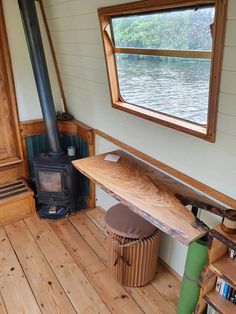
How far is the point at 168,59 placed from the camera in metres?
1.60

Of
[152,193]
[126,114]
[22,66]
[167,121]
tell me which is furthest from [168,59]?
[22,66]

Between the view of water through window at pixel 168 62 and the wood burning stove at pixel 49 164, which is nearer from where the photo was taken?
the view of water through window at pixel 168 62

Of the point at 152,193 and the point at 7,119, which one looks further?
the point at 7,119

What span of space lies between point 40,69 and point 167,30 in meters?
1.33

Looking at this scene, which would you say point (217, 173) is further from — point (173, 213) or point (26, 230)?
point (26, 230)

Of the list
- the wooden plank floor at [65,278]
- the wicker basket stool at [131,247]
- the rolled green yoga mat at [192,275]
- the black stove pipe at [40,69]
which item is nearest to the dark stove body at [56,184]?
the black stove pipe at [40,69]

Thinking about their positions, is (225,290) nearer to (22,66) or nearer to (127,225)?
(127,225)

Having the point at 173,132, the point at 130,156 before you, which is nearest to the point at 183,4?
the point at 173,132

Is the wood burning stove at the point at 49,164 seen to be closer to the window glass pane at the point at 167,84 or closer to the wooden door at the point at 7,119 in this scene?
the wooden door at the point at 7,119

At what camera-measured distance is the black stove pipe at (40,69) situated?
87.4 inches

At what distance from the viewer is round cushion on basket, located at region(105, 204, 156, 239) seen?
187cm

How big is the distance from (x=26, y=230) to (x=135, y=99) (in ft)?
5.47

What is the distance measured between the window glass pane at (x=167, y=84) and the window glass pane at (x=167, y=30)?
83mm

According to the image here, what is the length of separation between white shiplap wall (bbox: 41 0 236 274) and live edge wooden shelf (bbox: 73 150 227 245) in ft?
0.41
